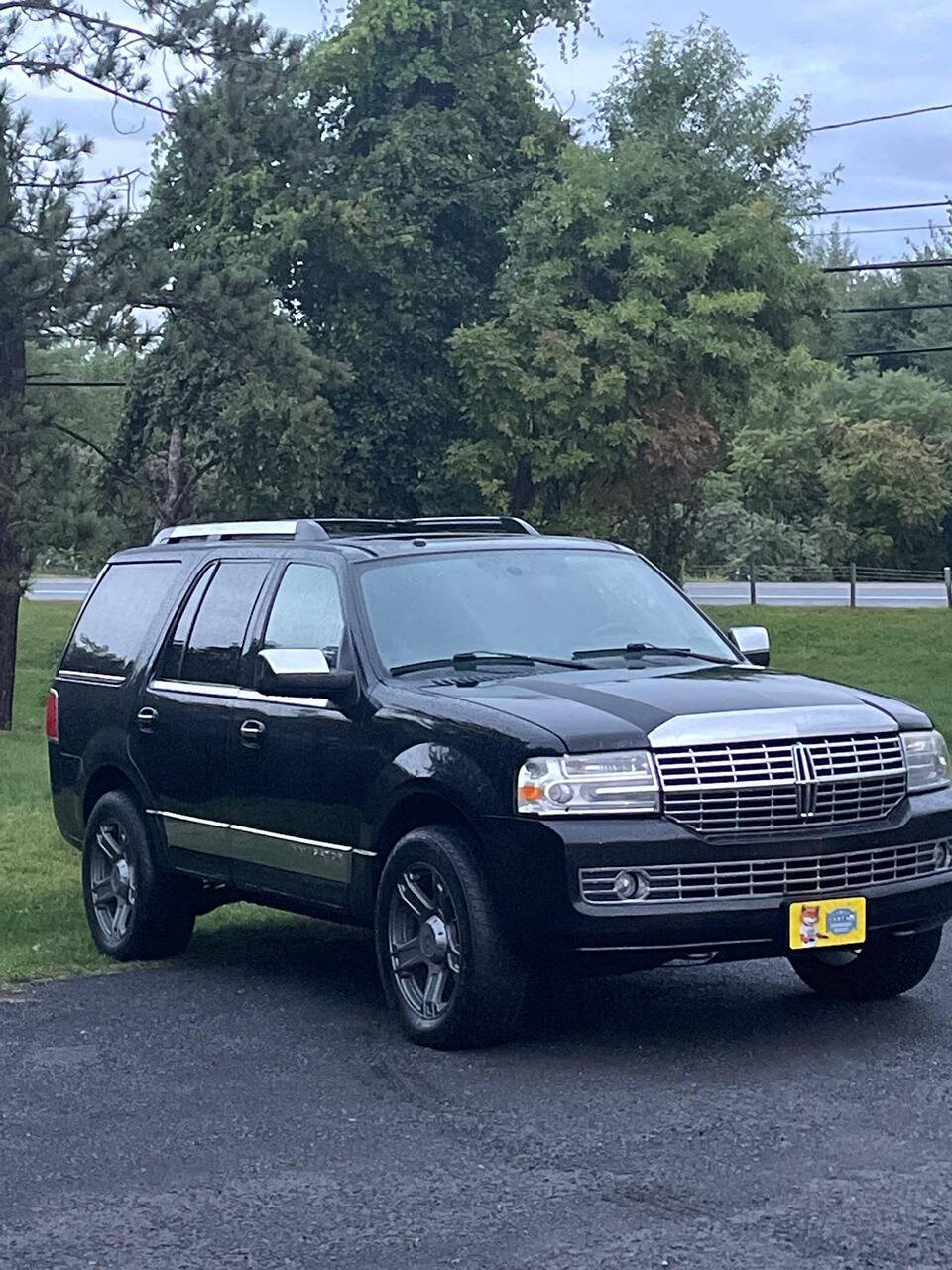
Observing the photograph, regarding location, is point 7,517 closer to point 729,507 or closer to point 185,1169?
point 185,1169

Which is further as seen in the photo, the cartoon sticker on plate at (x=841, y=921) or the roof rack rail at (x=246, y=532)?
the roof rack rail at (x=246, y=532)

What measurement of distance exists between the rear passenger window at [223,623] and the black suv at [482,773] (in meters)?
0.02

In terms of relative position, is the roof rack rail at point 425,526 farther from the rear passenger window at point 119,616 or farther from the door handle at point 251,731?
the door handle at point 251,731

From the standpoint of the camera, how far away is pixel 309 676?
793cm

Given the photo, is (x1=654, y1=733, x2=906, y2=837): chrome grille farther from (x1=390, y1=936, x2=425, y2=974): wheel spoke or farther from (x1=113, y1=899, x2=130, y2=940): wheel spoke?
(x1=113, y1=899, x2=130, y2=940): wheel spoke

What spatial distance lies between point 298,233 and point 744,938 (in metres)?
24.0

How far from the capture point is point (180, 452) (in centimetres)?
3170

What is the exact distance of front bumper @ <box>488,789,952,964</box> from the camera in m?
6.91

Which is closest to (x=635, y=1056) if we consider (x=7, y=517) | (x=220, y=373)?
(x=7, y=517)

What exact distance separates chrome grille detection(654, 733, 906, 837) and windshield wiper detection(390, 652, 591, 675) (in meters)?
1.08

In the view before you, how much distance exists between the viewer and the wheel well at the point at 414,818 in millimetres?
7449

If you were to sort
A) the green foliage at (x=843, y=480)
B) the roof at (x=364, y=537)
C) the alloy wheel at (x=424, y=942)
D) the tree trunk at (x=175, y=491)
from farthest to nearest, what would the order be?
the green foliage at (x=843, y=480) < the tree trunk at (x=175, y=491) < the roof at (x=364, y=537) < the alloy wheel at (x=424, y=942)

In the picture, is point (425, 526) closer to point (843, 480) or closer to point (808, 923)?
point (808, 923)

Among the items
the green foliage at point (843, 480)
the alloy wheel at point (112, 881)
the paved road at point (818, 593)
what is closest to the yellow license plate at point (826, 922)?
the alloy wheel at point (112, 881)
